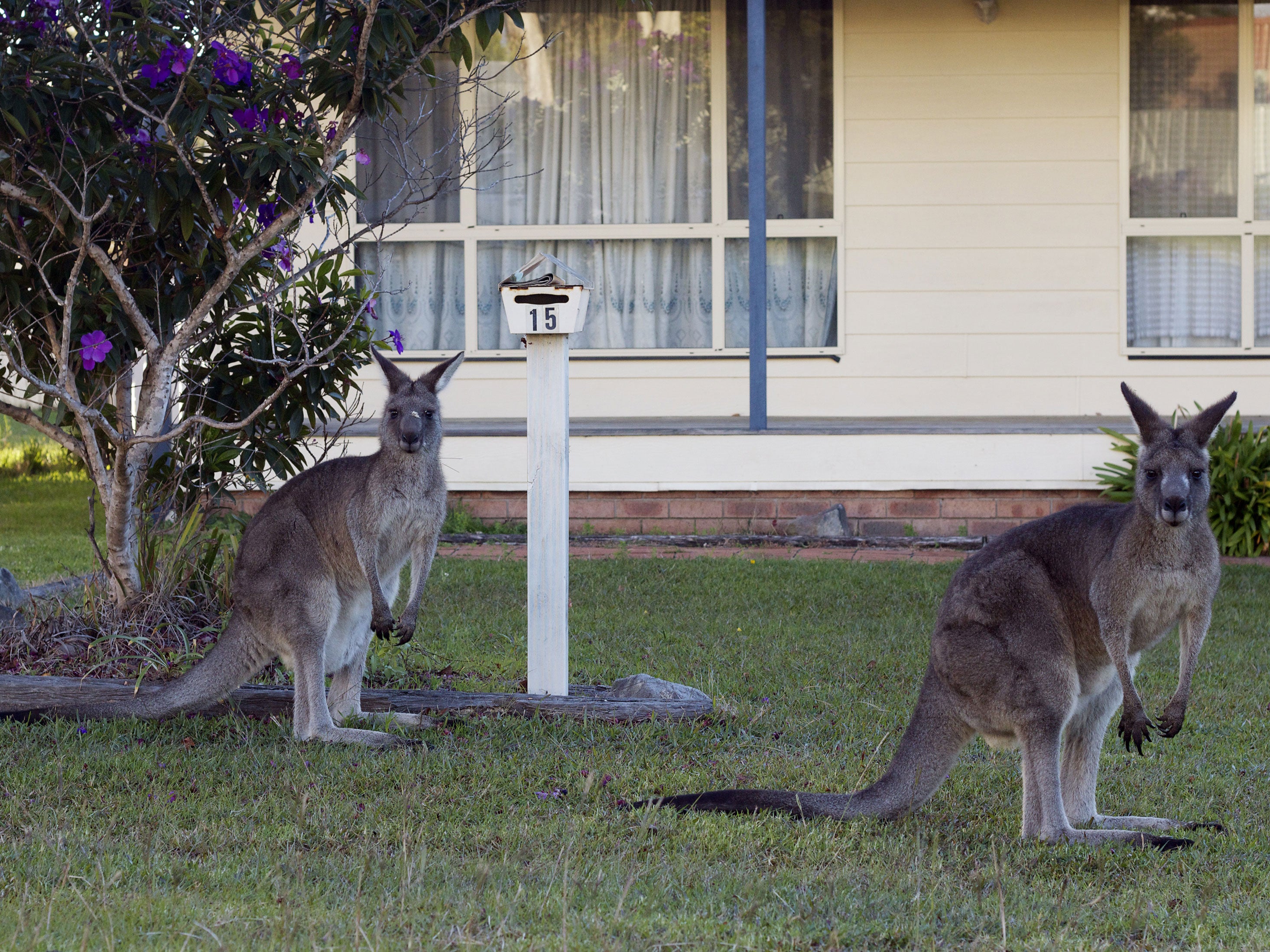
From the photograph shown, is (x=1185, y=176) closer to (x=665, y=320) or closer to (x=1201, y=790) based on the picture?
(x=665, y=320)

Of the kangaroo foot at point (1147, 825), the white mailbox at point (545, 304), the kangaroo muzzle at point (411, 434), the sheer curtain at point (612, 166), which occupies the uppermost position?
the sheer curtain at point (612, 166)

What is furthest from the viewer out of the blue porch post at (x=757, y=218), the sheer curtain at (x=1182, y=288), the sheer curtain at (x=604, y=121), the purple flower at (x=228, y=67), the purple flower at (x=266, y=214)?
the sheer curtain at (x=604, y=121)

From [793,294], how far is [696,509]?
2.45 meters

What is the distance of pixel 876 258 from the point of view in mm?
11922

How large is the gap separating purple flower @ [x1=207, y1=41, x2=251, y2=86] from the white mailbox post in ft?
4.41

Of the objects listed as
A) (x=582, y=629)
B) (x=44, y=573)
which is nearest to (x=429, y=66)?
(x=582, y=629)

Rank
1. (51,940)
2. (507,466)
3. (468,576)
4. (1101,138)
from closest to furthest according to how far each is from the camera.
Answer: (51,940), (468,576), (507,466), (1101,138)

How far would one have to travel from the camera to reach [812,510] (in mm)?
10766

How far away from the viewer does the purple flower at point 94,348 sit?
5.85 metres

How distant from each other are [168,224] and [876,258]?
7163 millimetres

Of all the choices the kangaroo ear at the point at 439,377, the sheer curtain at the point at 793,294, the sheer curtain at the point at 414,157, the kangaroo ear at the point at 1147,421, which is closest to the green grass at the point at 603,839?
the kangaroo ear at the point at 1147,421

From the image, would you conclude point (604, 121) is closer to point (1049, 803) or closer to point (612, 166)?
point (612, 166)

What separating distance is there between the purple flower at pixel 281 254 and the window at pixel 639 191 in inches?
205

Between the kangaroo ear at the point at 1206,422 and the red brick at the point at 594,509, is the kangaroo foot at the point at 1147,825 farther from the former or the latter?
the red brick at the point at 594,509
